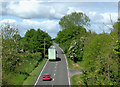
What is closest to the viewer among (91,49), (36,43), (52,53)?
(91,49)

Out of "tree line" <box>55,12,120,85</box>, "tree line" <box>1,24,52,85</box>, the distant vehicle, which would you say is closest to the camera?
"tree line" <box>55,12,120,85</box>

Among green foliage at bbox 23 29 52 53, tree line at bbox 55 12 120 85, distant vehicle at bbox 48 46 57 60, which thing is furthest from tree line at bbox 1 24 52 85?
tree line at bbox 55 12 120 85

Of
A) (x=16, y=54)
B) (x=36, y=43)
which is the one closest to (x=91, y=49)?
(x=16, y=54)

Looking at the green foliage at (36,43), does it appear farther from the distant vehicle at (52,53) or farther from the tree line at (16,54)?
the distant vehicle at (52,53)

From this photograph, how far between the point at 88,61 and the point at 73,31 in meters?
34.0

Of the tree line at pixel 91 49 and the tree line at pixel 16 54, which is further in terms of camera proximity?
the tree line at pixel 16 54

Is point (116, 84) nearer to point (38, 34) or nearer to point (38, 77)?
point (38, 77)

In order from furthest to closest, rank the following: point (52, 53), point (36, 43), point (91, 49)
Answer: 1. point (36, 43)
2. point (52, 53)
3. point (91, 49)

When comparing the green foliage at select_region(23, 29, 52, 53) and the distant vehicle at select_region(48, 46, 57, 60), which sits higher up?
the green foliage at select_region(23, 29, 52, 53)

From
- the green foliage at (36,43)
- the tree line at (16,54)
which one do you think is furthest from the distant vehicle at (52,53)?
the green foliage at (36,43)

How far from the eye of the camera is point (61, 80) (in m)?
36.7

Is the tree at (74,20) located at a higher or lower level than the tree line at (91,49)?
Answer: higher

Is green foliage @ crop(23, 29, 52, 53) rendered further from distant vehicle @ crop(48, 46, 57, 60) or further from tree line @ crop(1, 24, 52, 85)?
distant vehicle @ crop(48, 46, 57, 60)

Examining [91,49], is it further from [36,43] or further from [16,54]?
[36,43]
